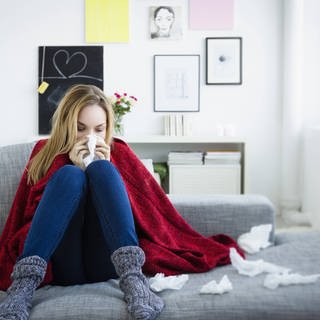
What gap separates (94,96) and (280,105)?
272 cm

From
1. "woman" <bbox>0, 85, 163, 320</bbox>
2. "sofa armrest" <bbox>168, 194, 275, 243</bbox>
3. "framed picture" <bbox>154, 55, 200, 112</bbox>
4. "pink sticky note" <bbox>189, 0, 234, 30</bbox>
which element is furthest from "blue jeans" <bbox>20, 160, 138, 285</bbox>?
"pink sticky note" <bbox>189, 0, 234, 30</bbox>

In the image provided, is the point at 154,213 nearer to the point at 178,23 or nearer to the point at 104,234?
the point at 104,234

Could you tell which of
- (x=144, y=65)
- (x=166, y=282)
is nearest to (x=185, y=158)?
(x=144, y=65)

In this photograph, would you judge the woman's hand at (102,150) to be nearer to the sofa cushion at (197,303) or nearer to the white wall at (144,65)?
the sofa cushion at (197,303)

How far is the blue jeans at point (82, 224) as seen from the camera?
1.62m

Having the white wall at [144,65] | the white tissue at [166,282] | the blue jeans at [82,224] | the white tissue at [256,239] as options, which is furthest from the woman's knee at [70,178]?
the white wall at [144,65]

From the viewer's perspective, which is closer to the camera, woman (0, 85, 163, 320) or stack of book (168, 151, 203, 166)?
woman (0, 85, 163, 320)

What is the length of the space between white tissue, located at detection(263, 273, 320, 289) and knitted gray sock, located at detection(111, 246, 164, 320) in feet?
1.09

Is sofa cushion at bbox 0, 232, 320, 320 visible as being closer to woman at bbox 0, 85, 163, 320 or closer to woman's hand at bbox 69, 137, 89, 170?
woman at bbox 0, 85, 163, 320

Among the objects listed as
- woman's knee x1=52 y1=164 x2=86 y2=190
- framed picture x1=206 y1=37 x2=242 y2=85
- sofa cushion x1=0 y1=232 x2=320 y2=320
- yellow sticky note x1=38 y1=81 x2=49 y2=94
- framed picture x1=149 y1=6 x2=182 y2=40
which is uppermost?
framed picture x1=149 y1=6 x2=182 y2=40

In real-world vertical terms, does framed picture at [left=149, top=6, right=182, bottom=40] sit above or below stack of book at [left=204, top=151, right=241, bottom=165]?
above

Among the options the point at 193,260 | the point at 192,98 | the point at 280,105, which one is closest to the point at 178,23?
the point at 192,98

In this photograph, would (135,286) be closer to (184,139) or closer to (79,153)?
(79,153)

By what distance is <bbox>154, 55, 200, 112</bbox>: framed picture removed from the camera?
14.7 ft
